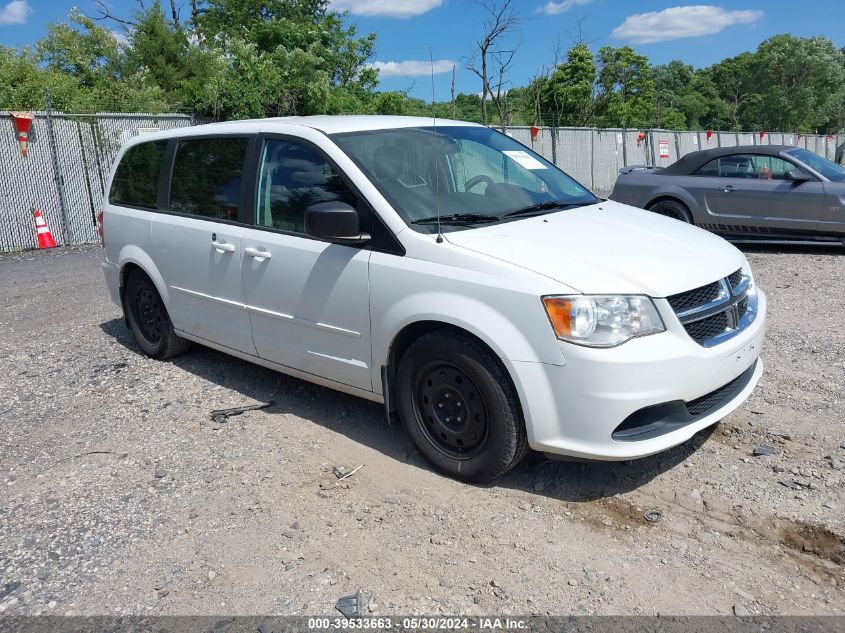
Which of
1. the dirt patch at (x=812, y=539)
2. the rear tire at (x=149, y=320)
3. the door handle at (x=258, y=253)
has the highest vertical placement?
the door handle at (x=258, y=253)

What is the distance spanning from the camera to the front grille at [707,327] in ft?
10.8

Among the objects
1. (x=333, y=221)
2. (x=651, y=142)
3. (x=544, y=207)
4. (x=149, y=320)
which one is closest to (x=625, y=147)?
(x=651, y=142)

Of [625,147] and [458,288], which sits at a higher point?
[625,147]

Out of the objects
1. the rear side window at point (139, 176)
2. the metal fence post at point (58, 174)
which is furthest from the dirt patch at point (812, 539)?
the metal fence post at point (58, 174)

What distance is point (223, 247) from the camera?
4645 millimetres

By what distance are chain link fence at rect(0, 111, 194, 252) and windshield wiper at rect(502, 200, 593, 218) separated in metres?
10.5

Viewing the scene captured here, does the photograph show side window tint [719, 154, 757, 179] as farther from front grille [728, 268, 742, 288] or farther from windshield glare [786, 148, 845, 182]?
front grille [728, 268, 742, 288]

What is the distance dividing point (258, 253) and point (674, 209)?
8.07 meters

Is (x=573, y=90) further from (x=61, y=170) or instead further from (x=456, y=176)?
(x=456, y=176)

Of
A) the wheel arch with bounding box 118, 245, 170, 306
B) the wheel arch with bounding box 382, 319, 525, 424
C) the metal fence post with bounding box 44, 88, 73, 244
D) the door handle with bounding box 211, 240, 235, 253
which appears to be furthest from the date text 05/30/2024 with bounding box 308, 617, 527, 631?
the metal fence post with bounding box 44, 88, 73, 244

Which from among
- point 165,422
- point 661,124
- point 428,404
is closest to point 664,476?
point 428,404

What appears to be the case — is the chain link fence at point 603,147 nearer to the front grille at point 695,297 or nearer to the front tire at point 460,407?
the front grille at point 695,297

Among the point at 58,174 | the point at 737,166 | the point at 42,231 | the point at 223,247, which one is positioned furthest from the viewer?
the point at 58,174

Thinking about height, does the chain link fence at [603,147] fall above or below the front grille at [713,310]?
above
